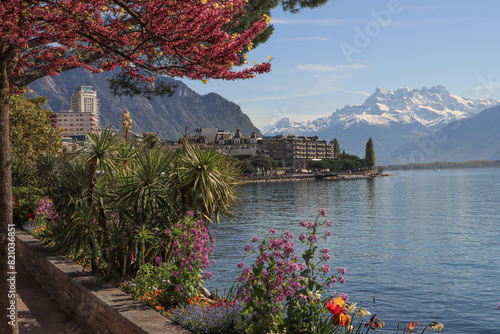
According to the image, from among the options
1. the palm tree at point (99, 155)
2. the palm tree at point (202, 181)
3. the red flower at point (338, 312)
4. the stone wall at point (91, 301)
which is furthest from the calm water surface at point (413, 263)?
the palm tree at point (99, 155)

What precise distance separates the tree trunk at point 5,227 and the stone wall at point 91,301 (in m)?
1.46

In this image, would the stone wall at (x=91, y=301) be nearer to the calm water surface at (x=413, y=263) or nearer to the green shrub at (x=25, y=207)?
the calm water surface at (x=413, y=263)

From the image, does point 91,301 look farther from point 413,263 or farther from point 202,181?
point 413,263

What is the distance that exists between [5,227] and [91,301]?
9.43 feet

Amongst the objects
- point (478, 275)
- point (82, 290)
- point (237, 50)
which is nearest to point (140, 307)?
point (82, 290)

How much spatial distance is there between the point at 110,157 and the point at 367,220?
4542 cm

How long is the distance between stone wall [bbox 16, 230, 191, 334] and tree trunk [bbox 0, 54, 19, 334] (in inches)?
57.6

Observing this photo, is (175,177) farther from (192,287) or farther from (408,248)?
(408,248)

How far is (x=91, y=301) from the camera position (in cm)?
785

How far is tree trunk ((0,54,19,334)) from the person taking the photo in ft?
17.5

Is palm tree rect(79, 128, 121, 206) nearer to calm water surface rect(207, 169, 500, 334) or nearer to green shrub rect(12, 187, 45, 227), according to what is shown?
calm water surface rect(207, 169, 500, 334)

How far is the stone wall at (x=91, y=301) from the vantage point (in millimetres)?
6348

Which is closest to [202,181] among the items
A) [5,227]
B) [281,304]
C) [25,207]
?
[281,304]

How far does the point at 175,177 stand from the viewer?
9859 mm
